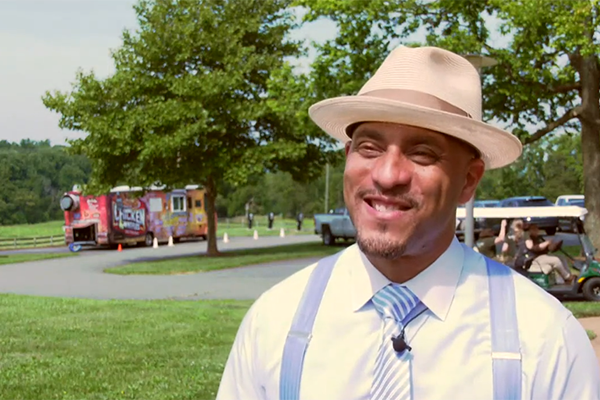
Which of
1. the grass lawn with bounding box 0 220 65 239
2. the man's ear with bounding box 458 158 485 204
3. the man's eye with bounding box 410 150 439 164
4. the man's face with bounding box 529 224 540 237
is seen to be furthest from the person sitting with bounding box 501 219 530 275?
the grass lawn with bounding box 0 220 65 239

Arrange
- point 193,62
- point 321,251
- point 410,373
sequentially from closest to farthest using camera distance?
1. point 410,373
2. point 193,62
3. point 321,251

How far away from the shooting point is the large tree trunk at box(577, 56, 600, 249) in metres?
27.1

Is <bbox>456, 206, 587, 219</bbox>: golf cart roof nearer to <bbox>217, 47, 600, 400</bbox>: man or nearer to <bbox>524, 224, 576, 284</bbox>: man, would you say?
<bbox>524, 224, 576, 284</bbox>: man

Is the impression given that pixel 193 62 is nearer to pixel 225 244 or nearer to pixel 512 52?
pixel 512 52

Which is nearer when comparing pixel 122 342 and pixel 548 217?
pixel 122 342

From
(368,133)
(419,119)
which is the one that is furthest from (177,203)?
(419,119)

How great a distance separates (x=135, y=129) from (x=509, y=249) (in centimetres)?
1672

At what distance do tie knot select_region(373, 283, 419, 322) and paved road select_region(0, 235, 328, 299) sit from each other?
16632 millimetres

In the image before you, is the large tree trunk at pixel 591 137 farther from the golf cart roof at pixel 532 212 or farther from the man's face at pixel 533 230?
the man's face at pixel 533 230

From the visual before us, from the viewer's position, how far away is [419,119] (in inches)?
93.8

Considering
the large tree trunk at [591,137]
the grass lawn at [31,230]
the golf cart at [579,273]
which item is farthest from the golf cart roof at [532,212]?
the grass lawn at [31,230]

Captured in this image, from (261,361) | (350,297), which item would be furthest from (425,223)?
(261,361)

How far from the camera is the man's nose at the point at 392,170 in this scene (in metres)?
2.35

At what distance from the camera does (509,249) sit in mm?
17719
